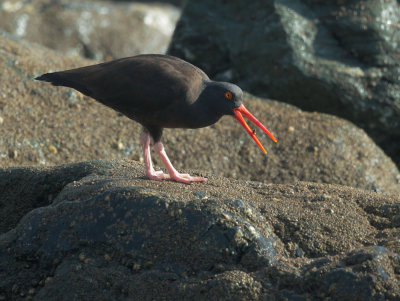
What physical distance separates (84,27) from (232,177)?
9.95 meters

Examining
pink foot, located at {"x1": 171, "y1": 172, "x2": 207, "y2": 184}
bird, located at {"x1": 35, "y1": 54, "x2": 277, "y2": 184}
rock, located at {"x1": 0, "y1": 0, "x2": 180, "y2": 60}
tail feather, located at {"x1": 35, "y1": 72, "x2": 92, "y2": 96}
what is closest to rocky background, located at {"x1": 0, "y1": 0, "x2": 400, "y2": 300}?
pink foot, located at {"x1": 171, "y1": 172, "x2": 207, "y2": 184}

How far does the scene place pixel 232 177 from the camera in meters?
6.57

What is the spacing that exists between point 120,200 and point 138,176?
2.98ft

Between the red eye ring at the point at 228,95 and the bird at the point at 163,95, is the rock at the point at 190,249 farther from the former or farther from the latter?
the red eye ring at the point at 228,95

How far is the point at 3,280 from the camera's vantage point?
365cm

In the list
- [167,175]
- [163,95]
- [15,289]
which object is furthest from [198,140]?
[15,289]

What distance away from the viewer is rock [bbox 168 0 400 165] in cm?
756

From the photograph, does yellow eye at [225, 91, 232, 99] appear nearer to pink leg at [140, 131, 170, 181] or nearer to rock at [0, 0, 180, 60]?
pink leg at [140, 131, 170, 181]

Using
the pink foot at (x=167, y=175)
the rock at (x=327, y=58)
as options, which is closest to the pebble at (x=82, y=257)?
the pink foot at (x=167, y=175)

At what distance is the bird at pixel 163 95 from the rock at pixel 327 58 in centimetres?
308

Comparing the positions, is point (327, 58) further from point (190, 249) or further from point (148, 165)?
point (190, 249)

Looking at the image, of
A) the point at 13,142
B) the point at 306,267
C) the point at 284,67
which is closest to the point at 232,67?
the point at 284,67

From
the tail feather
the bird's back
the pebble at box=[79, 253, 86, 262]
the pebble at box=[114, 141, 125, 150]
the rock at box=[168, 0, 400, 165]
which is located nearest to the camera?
the pebble at box=[79, 253, 86, 262]

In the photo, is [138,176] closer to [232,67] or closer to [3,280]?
[3,280]
